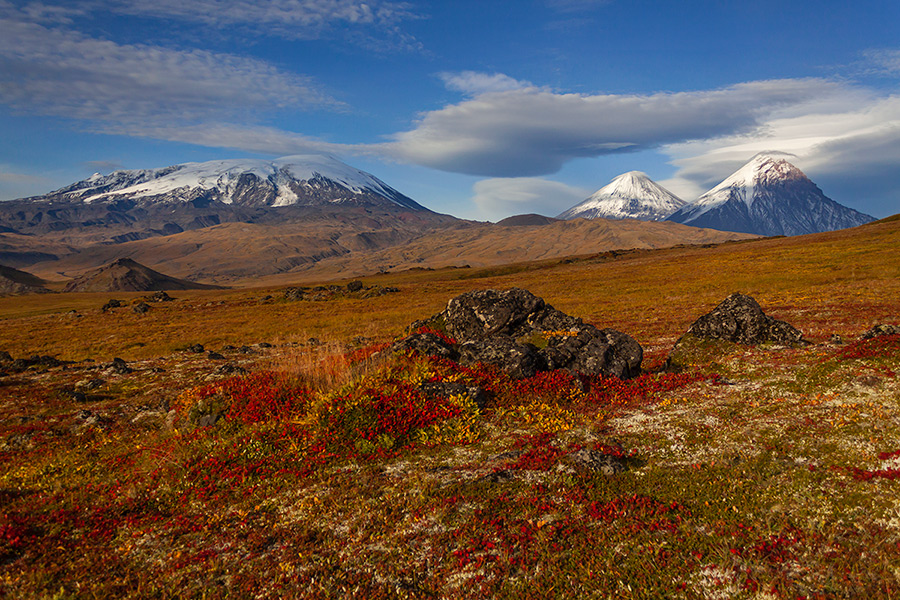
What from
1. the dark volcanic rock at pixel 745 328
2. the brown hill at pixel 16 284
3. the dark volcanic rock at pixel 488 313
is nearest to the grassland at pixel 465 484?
the dark volcanic rock at pixel 745 328

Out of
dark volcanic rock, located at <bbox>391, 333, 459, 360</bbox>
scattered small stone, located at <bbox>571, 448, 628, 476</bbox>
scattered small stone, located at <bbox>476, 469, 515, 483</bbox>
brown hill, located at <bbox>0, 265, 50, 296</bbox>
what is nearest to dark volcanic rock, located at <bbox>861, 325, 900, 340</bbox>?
scattered small stone, located at <bbox>571, 448, 628, 476</bbox>

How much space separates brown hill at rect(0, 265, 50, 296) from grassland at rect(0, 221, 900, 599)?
651ft

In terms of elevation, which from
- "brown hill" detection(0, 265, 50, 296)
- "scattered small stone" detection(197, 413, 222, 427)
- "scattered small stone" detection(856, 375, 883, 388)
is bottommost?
"scattered small stone" detection(197, 413, 222, 427)

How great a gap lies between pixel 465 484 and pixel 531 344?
422 inches

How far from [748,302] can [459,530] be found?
19.4m

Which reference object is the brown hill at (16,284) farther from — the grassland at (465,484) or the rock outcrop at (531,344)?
the rock outcrop at (531,344)

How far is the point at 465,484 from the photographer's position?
10.1 metres

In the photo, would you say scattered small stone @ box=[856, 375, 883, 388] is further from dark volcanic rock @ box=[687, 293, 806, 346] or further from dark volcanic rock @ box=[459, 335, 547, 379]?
dark volcanic rock @ box=[459, 335, 547, 379]

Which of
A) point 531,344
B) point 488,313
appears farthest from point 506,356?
point 488,313

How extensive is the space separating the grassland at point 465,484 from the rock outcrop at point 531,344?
95 cm

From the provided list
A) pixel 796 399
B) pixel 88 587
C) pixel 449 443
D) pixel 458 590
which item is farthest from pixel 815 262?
pixel 88 587

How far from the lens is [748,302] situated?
21.3 meters

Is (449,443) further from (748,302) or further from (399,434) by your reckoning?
(748,302)

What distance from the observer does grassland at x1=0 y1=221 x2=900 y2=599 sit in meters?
7.29
